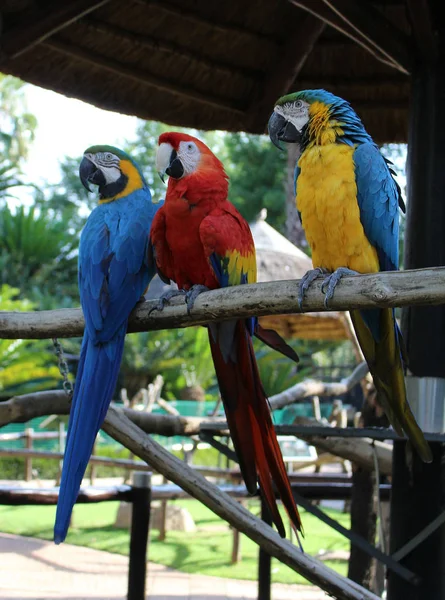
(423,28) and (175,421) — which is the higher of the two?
(423,28)

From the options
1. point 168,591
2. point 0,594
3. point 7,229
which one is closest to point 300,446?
point 168,591

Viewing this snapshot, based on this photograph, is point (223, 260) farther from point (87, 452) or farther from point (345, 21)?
point (345, 21)

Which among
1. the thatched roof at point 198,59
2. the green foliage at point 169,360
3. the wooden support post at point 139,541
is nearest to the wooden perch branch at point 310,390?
the wooden support post at point 139,541

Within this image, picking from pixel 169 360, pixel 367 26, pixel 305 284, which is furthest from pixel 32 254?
pixel 305 284

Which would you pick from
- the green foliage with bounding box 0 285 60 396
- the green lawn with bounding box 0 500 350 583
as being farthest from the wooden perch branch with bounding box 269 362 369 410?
the green foliage with bounding box 0 285 60 396

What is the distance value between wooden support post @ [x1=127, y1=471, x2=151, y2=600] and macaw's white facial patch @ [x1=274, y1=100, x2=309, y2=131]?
Answer: 1196mm

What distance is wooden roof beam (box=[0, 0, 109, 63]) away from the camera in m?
2.07

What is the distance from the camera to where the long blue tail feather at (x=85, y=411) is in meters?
1.14

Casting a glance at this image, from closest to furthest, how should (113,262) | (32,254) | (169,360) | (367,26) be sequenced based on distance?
(113,262), (367,26), (169,360), (32,254)

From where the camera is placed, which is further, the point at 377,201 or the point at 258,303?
the point at 377,201

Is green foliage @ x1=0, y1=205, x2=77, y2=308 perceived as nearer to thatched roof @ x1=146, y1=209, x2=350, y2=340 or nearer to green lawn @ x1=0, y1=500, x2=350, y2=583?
green lawn @ x1=0, y1=500, x2=350, y2=583

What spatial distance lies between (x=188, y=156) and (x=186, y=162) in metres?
0.02

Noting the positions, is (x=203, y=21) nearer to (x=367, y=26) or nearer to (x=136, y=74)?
(x=136, y=74)

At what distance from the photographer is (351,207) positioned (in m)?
1.32
